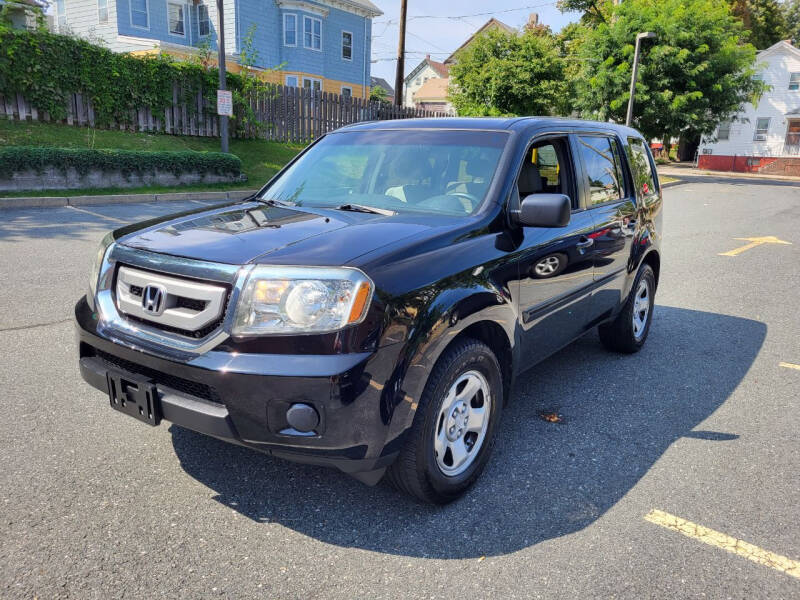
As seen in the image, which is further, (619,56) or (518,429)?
(619,56)

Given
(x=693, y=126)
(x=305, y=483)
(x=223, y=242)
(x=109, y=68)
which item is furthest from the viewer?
(x=693, y=126)

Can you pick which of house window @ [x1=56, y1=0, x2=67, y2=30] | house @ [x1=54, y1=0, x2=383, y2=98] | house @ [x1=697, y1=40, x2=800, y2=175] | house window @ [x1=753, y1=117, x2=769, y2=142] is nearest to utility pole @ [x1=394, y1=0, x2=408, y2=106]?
house @ [x1=54, y1=0, x2=383, y2=98]

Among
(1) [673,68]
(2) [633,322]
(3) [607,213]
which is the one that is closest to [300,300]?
(3) [607,213]

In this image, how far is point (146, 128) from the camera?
57.5ft

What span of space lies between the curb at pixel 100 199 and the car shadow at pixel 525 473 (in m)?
7.51

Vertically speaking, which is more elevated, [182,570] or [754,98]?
[754,98]

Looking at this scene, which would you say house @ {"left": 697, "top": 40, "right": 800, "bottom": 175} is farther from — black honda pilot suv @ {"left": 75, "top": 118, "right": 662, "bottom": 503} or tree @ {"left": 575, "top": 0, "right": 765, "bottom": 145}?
black honda pilot suv @ {"left": 75, "top": 118, "right": 662, "bottom": 503}

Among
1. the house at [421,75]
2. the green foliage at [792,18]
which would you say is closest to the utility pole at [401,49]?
the house at [421,75]

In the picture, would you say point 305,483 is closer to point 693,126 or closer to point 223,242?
point 223,242

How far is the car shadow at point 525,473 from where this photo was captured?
272cm

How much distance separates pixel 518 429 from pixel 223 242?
83.2 inches

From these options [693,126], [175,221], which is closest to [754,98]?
[693,126]

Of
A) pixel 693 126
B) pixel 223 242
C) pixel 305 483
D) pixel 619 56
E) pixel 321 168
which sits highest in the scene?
pixel 619 56

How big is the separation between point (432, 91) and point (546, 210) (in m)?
71.1
